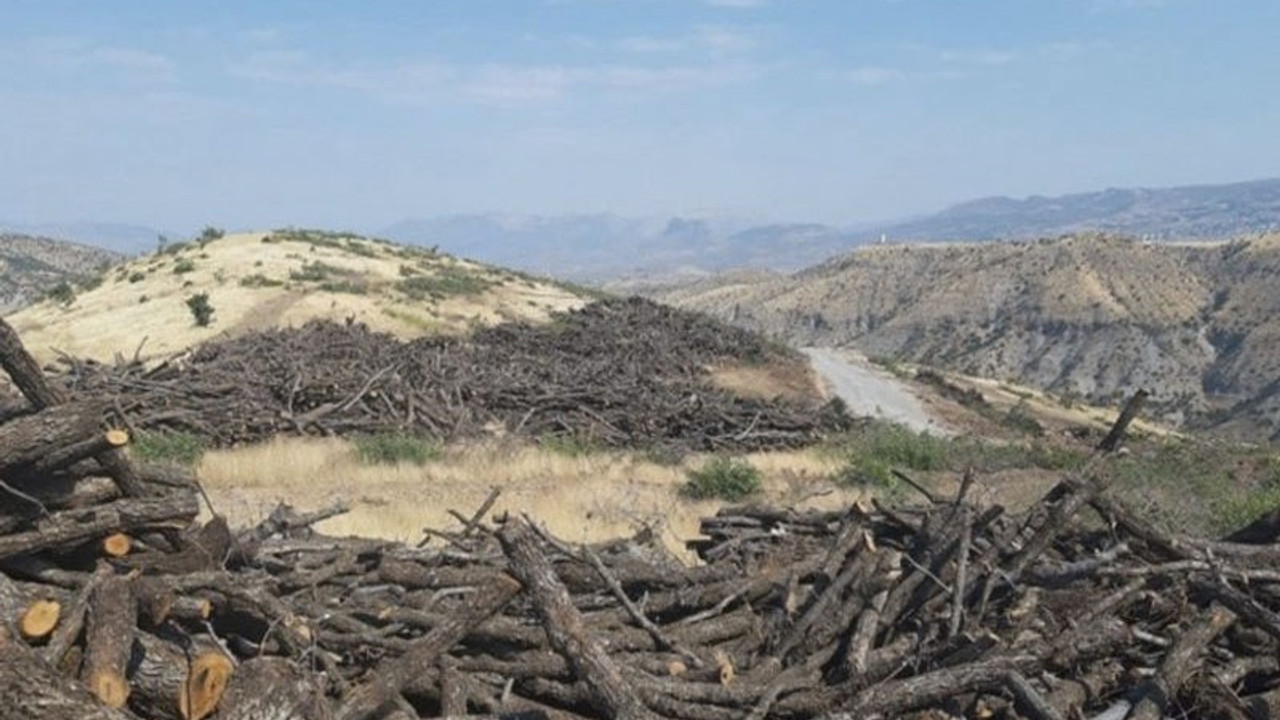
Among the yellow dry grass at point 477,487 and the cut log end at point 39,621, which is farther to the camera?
the yellow dry grass at point 477,487

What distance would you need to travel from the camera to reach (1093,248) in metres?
116

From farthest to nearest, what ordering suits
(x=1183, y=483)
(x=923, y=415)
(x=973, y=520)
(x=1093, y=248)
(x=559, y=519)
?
1. (x=1093, y=248)
2. (x=923, y=415)
3. (x=1183, y=483)
4. (x=559, y=519)
5. (x=973, y=520)

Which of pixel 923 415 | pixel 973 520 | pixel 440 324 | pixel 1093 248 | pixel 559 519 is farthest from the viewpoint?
pixel 1093 248

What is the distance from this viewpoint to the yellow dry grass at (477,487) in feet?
43.0

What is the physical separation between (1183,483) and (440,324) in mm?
26600

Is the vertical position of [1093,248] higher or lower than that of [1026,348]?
higher

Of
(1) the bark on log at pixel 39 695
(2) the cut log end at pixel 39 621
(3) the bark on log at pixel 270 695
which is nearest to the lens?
(1) the bark on log at pixel 39 695

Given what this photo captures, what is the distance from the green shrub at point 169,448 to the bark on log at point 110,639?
11.3 m

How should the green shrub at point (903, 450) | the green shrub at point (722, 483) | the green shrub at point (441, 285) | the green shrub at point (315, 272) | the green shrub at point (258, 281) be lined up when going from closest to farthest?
the green shrub at point (722, 483) < the green shrub at point (903, 450) < the green shrub at point (258, 281) < the green shrub at point (315, 272) < the green shrub at point (441, 285)

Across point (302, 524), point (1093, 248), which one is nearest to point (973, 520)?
point (302, 524)

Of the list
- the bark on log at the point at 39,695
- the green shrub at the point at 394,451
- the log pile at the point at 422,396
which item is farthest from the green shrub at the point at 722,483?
the bark on log at the point at 39,695

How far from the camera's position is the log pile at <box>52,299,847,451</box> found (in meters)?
19.7

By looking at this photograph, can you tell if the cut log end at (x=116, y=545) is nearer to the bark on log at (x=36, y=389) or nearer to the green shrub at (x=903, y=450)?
the bark on log at (x=36, y=389)

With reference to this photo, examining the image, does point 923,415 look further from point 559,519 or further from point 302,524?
point 302,524
